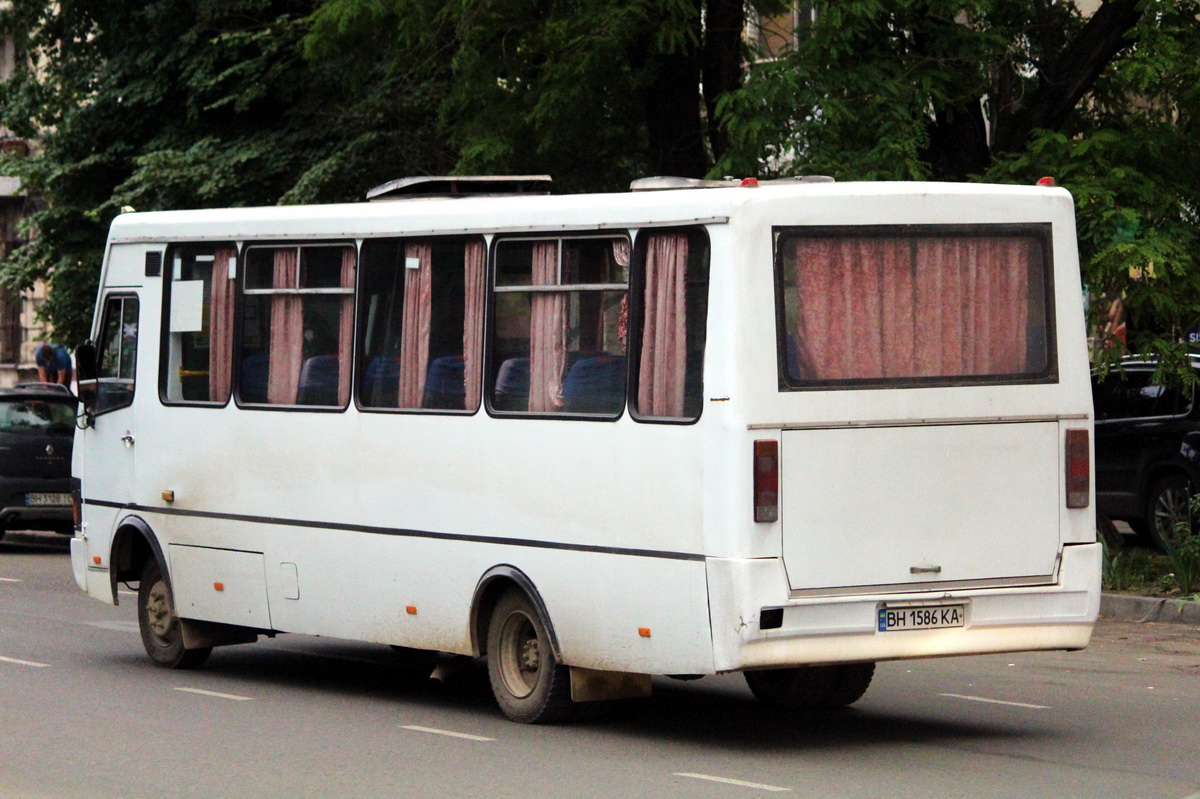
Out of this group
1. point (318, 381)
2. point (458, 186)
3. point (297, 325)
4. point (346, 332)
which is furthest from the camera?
point (458, 186)

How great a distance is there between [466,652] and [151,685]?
251 centimetres

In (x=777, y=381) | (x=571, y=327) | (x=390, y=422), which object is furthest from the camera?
(x=390, y=422)

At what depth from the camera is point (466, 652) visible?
10.8 m

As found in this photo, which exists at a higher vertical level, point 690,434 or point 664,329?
point 664,329

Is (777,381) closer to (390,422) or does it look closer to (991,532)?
(991,532)

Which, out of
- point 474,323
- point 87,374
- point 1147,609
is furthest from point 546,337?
point 1147,609

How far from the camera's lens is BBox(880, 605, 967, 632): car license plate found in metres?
9.59

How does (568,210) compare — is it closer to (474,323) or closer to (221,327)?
(474,323)

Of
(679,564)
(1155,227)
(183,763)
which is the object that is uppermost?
(1155,227)

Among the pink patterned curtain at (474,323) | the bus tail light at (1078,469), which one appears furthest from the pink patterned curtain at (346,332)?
the bus tail light at (1078,469)

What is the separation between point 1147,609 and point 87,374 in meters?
7.72

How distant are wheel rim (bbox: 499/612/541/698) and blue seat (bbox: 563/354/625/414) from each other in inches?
45.4


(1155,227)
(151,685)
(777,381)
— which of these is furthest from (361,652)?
(1155,227)

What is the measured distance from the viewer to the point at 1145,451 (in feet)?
65.5
